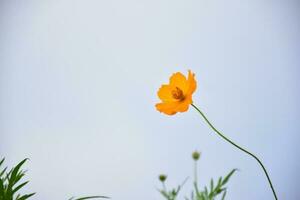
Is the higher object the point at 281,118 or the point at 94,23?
the point at 94,23

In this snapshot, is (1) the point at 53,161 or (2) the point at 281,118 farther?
(1) the point at 53,161

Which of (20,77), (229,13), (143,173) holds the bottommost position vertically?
(143,173)

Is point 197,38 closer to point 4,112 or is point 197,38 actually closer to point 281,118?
point 281,118

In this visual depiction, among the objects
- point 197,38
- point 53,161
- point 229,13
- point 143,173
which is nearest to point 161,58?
point 197,38

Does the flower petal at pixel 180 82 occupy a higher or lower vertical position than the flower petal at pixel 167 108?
higher

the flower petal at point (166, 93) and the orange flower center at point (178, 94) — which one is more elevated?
the flower petal at point (166, 93)

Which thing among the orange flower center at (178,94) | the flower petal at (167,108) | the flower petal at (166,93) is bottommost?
the flower petal at (167,108)

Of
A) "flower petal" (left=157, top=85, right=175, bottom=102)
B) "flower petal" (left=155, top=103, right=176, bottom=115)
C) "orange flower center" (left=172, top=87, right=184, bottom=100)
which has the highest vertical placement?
"flower petal" (left=157, top=85, right=175, bottom=102)

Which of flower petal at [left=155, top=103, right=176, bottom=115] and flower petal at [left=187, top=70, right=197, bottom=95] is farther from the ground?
flower petal at [left=187, top=70, right=197, bottom=95]
